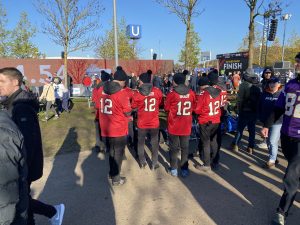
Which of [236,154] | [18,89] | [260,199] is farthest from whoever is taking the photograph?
[236,154]

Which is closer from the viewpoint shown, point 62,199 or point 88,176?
point 62,199

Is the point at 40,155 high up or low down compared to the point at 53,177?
up

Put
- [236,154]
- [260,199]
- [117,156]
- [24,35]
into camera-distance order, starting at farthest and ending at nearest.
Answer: [24,35], [236,154], [117,156], [260,199]

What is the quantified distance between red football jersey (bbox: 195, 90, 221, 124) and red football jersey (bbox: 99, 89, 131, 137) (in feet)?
4.76

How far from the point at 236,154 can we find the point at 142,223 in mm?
3623

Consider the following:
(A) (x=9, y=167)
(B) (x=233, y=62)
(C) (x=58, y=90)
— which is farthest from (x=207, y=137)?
(B) (x=233, y=62)

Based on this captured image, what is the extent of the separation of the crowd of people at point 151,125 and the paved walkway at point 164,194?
0.29 m

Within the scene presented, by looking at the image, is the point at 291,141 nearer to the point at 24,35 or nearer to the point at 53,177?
the point at 53,177

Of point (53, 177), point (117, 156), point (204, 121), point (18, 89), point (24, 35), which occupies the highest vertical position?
point (24, 35)

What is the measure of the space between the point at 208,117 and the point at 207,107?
20cm

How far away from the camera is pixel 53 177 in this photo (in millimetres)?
5727

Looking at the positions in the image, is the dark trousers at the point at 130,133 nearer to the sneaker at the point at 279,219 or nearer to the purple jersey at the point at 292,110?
the purple jersey at the point at 292,110

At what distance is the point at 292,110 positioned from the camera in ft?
→ 12.6

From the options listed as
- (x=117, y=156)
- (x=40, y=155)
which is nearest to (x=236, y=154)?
(x=117, y=156)
